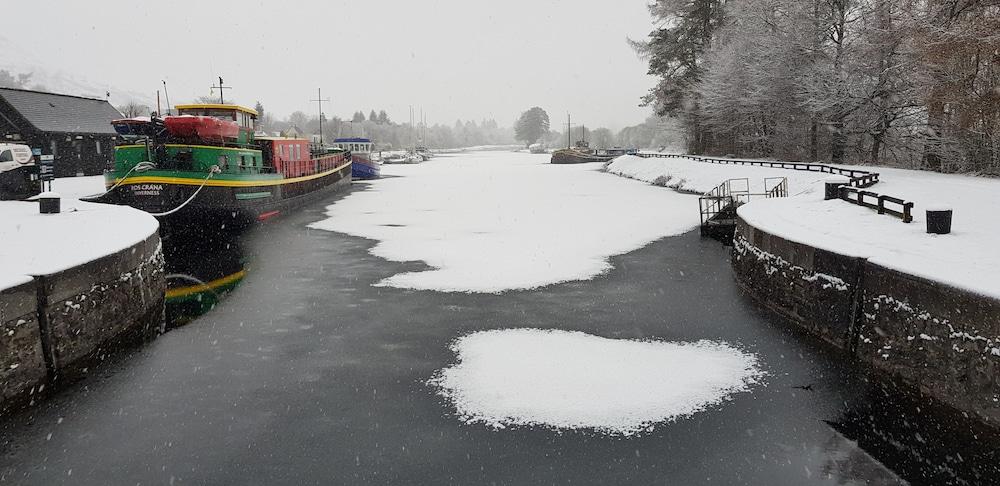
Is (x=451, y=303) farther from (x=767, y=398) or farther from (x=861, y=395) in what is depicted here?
(x=861, y=395)

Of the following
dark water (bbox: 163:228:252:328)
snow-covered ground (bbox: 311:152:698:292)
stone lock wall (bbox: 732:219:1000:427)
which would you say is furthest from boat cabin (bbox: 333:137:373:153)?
stone lock wall (bbox: 732:219:1000:427)

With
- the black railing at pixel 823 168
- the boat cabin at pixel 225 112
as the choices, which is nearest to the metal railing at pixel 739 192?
the black railing at pixel 823 168

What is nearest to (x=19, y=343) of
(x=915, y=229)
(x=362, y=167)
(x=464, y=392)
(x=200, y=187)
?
(x=464, y=392)

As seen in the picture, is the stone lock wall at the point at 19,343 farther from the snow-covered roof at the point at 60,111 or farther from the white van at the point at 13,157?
the snow-covered roof at the point at 60,111

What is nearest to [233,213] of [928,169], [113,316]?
[113,316]

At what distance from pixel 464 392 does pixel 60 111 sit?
42.1m

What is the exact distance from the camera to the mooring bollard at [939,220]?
11461mm

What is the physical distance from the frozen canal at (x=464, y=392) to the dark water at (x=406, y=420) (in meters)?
0.03

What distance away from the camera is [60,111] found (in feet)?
132

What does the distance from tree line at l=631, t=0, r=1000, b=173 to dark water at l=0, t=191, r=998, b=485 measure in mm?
16928

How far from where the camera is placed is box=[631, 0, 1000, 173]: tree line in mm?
25188

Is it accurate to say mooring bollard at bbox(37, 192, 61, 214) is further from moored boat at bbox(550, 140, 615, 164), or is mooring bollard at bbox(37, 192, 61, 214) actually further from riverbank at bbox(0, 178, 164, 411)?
moored boat at bbox(550, 140, 615, 164)

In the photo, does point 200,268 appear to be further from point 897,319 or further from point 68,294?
point 897,319

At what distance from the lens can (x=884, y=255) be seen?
10328 millimetres
